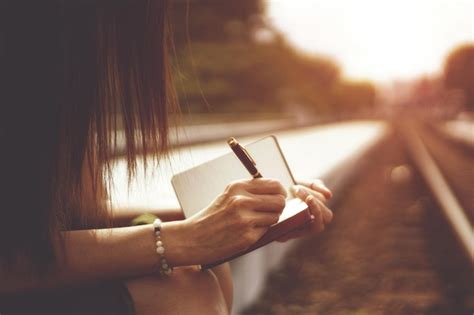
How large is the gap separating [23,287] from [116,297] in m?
0.17

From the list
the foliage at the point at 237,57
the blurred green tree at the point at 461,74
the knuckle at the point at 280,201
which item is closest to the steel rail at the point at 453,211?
the knuckle at the point at 280,201

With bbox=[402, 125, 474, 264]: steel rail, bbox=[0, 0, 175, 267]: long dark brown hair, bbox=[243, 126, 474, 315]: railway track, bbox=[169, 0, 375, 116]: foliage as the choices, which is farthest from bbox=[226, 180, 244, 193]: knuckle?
bbox=[169, 0, 375, 116]: foliage

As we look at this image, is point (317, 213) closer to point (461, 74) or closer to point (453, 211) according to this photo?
point (453, 211)

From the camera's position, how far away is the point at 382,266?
4469 mm

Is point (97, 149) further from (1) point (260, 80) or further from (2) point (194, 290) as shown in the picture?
(1) point (260, 80)

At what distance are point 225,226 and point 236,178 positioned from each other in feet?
0.92

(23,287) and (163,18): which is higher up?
(163,18)

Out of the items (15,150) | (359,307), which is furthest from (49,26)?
(359,307)

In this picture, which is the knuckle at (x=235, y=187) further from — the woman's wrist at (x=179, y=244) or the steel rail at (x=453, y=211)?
the steel rail at (x=453, y=211)

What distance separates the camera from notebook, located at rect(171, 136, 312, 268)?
1283mm

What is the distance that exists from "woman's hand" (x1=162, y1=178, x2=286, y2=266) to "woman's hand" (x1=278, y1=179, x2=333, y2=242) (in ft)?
0.82

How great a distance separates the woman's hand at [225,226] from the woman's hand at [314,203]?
250 millimetres

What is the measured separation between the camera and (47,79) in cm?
105

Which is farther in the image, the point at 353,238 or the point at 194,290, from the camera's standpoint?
the point at 353,238
